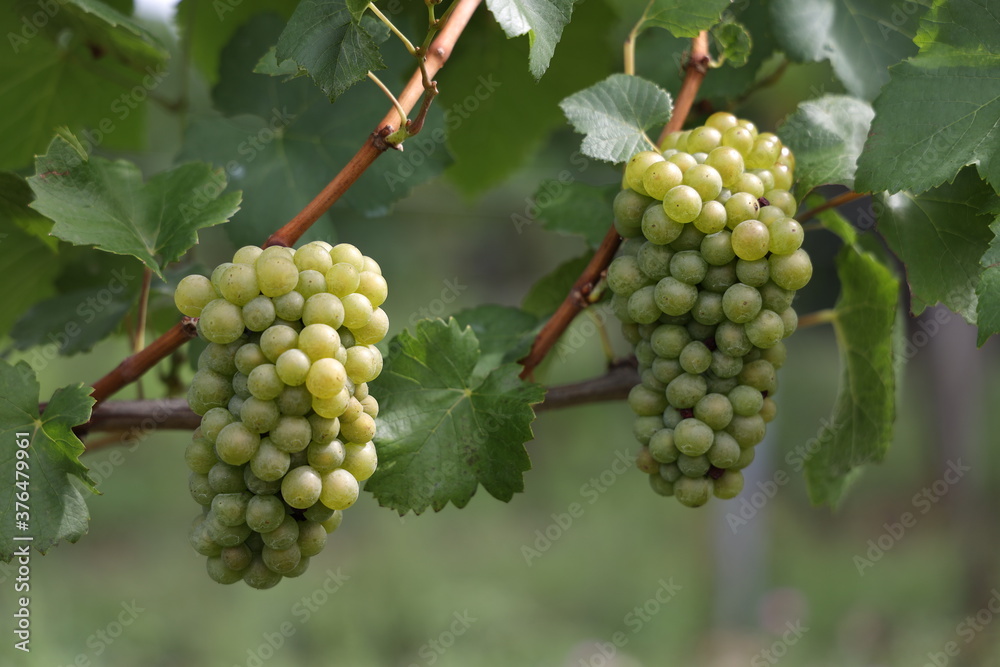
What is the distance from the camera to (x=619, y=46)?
3.78 feet

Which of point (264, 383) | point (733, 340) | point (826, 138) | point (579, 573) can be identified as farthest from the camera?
point (579, 573)

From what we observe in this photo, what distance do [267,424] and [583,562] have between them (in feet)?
13.3

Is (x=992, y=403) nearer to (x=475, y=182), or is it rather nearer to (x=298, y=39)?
(x=475, y=182)

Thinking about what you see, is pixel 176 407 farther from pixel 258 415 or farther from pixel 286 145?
pixel 286 145

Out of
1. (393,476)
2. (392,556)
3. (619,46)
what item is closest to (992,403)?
(392,556)

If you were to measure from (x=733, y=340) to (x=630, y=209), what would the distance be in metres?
0.13


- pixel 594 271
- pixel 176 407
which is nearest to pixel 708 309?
pixel 594 271

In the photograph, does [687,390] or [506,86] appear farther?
[506,86]

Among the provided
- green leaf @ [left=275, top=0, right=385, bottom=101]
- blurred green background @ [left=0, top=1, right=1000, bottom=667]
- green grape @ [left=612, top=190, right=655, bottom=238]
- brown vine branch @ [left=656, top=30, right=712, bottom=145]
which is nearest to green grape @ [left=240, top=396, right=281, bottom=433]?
green leaf @ [left=275, top=0, right=385, bottom=101]

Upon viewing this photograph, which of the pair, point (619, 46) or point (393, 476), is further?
point (619, 46)

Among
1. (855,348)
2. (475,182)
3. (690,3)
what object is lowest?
(855,348)

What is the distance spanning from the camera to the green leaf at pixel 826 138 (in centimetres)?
73

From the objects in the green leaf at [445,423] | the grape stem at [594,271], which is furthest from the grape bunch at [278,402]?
the grape stem at [594,271]

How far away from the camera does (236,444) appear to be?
55 cm
